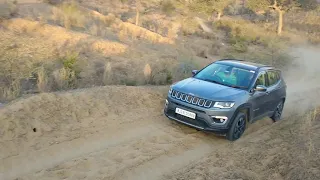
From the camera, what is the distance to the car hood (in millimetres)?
7805

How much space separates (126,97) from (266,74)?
3581mm

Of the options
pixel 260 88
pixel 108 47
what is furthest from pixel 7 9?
pixel 260 88

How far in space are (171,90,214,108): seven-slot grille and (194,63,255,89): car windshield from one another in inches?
41.3

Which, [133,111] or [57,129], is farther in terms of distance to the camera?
[133,111]

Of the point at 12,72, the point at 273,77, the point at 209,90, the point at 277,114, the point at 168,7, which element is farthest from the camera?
the point at 168,7

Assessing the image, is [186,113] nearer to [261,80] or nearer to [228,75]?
[228,75]

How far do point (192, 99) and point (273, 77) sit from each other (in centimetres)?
298

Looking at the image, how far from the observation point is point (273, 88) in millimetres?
9469

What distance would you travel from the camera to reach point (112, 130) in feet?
25.3

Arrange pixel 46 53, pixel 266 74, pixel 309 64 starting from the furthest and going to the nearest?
pixel 309 64 → pixel 46 53 → pixel 266 74

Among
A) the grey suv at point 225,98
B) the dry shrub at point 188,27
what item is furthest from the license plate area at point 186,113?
the dry shrub at point 188,27

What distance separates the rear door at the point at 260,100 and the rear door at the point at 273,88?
0.21 metres

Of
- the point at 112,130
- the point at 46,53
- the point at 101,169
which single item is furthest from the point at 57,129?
the point at 46,53

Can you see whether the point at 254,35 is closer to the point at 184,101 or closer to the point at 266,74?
the point at 266,74
